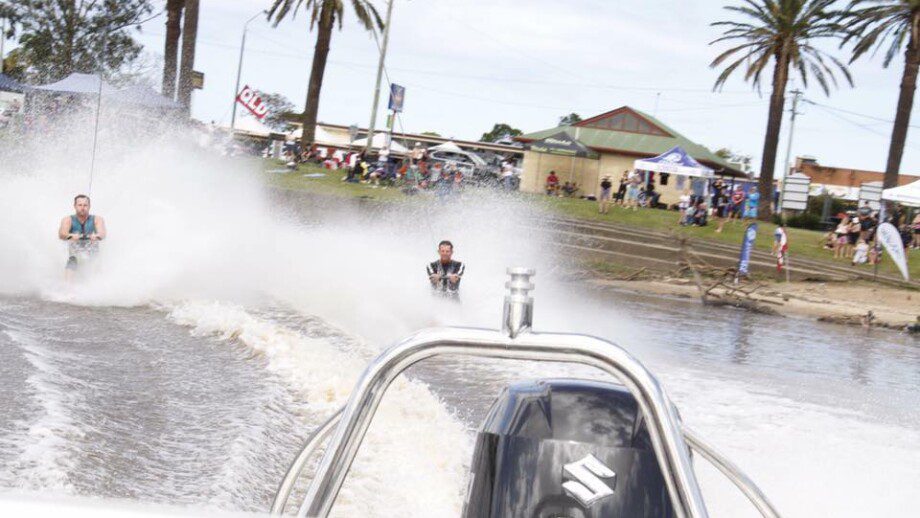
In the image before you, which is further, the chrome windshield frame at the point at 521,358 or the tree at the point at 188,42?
the tree at the point at 188,42

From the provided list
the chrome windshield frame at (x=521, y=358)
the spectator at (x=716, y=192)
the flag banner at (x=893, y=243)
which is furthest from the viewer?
the spectator at (x=716, y=192)

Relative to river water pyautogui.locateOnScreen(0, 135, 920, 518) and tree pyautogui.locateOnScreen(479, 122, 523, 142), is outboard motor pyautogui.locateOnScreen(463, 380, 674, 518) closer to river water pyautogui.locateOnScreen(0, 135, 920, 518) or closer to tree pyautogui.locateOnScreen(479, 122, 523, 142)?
river water pyautogui.locateOnScreen(0, 135, 920, 518)

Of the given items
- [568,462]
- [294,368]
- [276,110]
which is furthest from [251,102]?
[276,110]

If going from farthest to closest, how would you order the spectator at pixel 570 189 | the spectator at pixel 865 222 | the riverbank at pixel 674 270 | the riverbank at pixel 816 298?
1. the spectator at pixel 570 189
2. the spectator at pixel 865 222
3. the riverbank at pixel 674 270
4. the riverbank at pixel 816 298

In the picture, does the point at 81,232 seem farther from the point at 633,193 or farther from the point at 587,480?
the point at 633,193

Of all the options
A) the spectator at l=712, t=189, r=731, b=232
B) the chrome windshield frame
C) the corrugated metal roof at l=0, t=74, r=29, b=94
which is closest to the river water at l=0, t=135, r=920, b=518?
the chrome windshield frame

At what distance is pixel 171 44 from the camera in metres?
40.3

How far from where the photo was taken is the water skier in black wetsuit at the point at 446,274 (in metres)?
14.7

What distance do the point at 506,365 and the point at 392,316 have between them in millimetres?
4206

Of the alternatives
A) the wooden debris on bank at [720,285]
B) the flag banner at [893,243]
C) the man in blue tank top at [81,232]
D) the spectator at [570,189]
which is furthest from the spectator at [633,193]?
the man in blue tank top at [81,232]

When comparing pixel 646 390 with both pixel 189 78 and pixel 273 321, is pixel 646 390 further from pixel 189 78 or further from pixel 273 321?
pixel 189 78

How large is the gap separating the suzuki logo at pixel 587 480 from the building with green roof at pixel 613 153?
4492 centimetres

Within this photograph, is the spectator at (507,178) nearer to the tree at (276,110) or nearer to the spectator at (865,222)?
the spectator at (865,222)

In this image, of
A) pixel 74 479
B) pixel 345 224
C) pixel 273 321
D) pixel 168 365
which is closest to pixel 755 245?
pixel 345 224
